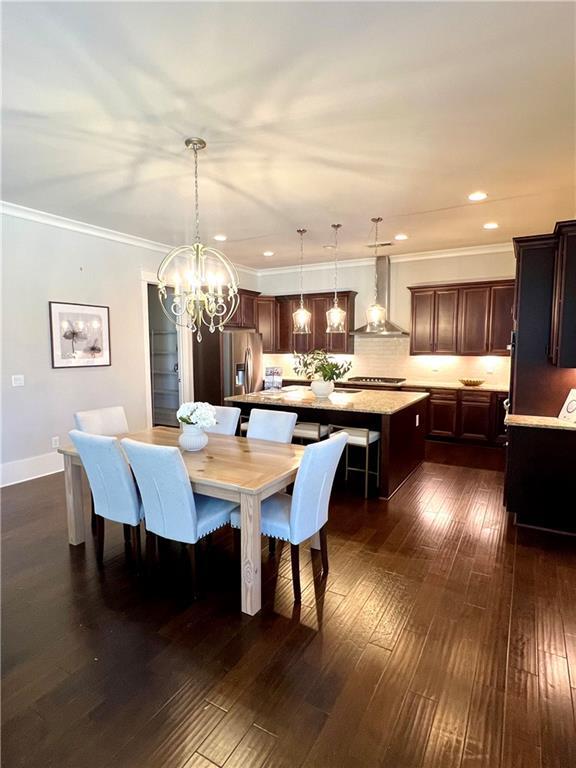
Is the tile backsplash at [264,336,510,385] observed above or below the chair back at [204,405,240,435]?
above

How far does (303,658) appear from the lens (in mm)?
1975

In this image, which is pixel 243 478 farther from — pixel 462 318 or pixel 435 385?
pixel 462 318

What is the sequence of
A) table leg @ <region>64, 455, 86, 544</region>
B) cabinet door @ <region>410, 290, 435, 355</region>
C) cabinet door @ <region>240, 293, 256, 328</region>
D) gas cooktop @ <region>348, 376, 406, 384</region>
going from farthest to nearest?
cabinet door @ <region>240, 293, 256, 328</region> → gas cooktop @ <region>348, 376, 406, 384</region> → cabinet door @ <region>410, 290, 435, 355</region> → table leg @ <region>64, 455, 86, 544</region>

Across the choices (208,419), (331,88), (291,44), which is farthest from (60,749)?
(331,88)

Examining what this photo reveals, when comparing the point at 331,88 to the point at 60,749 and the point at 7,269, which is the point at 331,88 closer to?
the point at 60,749

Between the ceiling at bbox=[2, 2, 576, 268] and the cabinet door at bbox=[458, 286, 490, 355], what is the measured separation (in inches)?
66.9

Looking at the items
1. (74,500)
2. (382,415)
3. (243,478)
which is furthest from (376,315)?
(74,500)

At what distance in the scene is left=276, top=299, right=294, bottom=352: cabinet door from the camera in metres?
7.75

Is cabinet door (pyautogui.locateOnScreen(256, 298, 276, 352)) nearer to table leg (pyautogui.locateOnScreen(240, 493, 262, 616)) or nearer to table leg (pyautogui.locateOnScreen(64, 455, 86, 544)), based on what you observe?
table leg (pyautogui.locateOnScreen(64, 455, 86, 544))

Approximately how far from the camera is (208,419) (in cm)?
281

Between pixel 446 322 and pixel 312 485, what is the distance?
482cm

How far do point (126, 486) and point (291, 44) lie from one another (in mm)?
2529

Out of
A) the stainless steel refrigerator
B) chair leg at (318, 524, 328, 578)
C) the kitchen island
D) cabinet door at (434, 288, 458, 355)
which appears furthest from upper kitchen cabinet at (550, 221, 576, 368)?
the stainless steel refrigerator

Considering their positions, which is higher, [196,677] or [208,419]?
[208,419]
